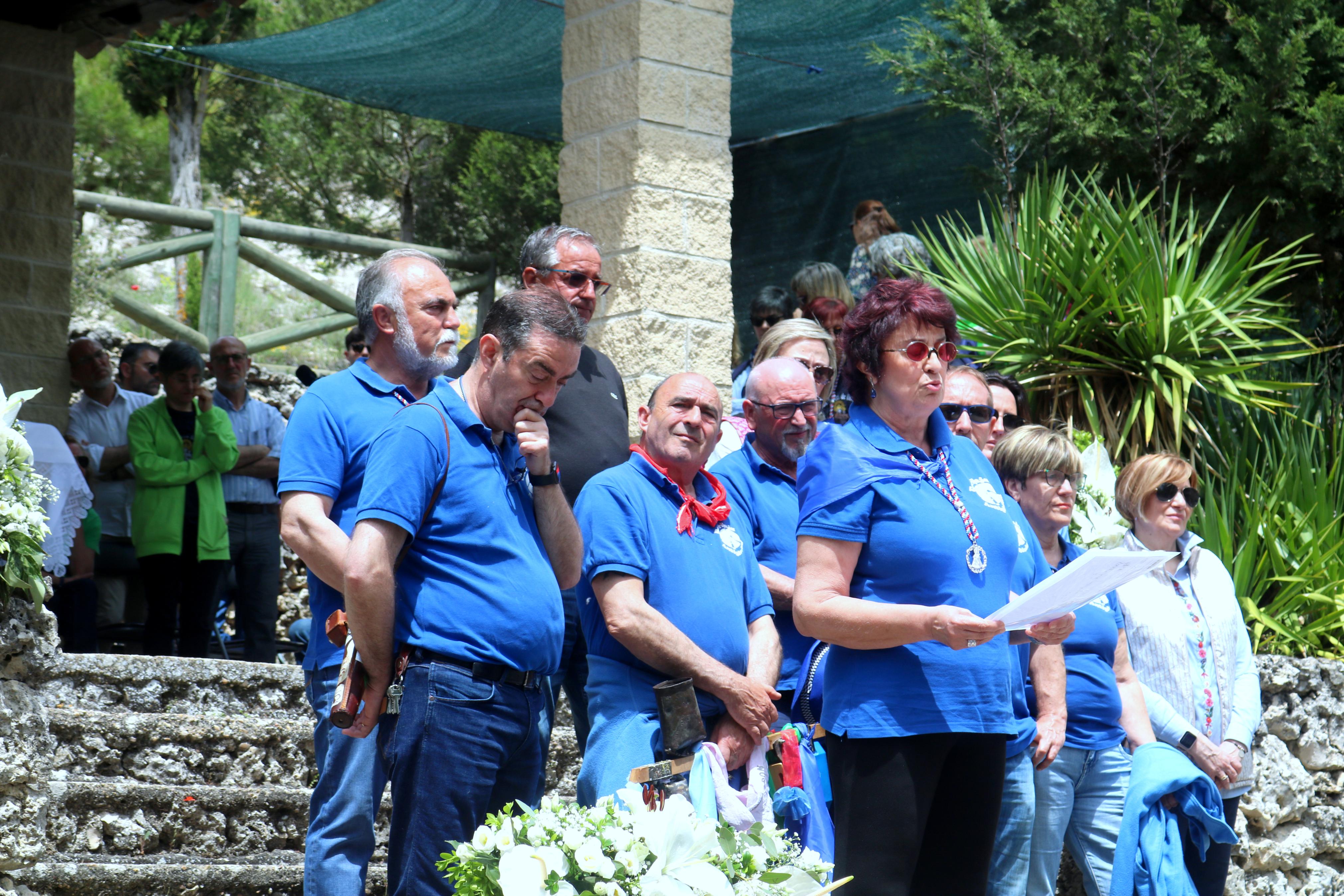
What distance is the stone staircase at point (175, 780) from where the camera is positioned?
12.6 feet

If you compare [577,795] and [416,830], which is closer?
[416,830]

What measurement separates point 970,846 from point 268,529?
487cm

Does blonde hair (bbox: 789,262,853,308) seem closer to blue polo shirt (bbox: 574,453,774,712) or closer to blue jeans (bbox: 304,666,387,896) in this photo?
blue polo shirt (bbox: 574,453,774,712)

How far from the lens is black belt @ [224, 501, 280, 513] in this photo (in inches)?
274

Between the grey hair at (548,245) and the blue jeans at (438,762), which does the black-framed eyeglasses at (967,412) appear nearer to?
the grey hair at (548,245)

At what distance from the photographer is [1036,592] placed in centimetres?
261

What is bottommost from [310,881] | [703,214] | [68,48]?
[310,881]

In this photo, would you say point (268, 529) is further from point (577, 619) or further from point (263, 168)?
point (263, 168)

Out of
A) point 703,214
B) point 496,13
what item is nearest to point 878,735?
point 703,214

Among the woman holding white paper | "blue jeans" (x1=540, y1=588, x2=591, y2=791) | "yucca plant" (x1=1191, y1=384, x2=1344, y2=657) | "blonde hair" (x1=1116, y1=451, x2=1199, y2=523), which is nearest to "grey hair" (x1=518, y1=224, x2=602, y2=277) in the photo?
"blue jeans" (x1=540, y1=588, x2=591, y2=791)

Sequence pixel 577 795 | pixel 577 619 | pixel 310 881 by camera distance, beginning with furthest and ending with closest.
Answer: pixel 577 619 < pixel 577 795 < pixel 310 881

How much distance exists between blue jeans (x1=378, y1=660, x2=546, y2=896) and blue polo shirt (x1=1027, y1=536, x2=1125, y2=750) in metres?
2.24

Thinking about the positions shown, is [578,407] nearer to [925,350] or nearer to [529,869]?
[925,350]

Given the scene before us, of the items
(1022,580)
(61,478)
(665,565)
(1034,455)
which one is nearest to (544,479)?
(665,565)
